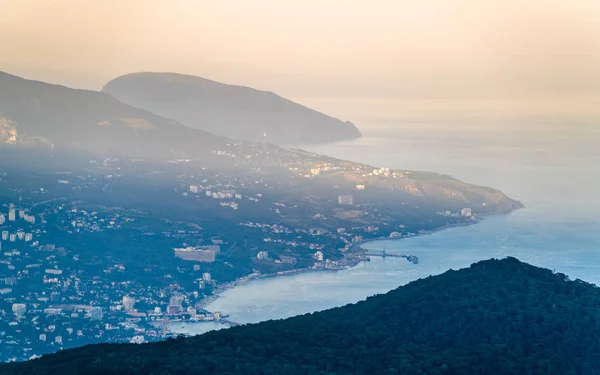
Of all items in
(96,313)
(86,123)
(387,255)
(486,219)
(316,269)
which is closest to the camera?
(96,313)

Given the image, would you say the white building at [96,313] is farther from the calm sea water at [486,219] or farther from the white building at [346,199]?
the white building at [346,199]

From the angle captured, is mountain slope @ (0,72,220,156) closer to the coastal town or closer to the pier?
the coastal town

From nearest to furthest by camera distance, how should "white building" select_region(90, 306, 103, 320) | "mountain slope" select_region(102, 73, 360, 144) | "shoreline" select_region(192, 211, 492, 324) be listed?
"white building" select_region(90, 306, 103, 320), "shoreline" select_region(192, 211, 492, 324), "mountain slope" select_region(102, 73, 360, 144)

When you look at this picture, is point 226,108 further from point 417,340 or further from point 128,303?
point 417,340

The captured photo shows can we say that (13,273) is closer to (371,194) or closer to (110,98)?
(371,194)

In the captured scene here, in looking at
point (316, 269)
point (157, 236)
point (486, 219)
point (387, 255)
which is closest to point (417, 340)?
point (316, 269)

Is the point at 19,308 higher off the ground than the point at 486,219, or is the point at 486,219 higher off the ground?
the point at 486,219

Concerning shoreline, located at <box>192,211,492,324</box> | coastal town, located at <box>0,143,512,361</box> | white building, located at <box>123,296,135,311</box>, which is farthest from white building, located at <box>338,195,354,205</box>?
white building, located at <box>123,296,135,311</box>
